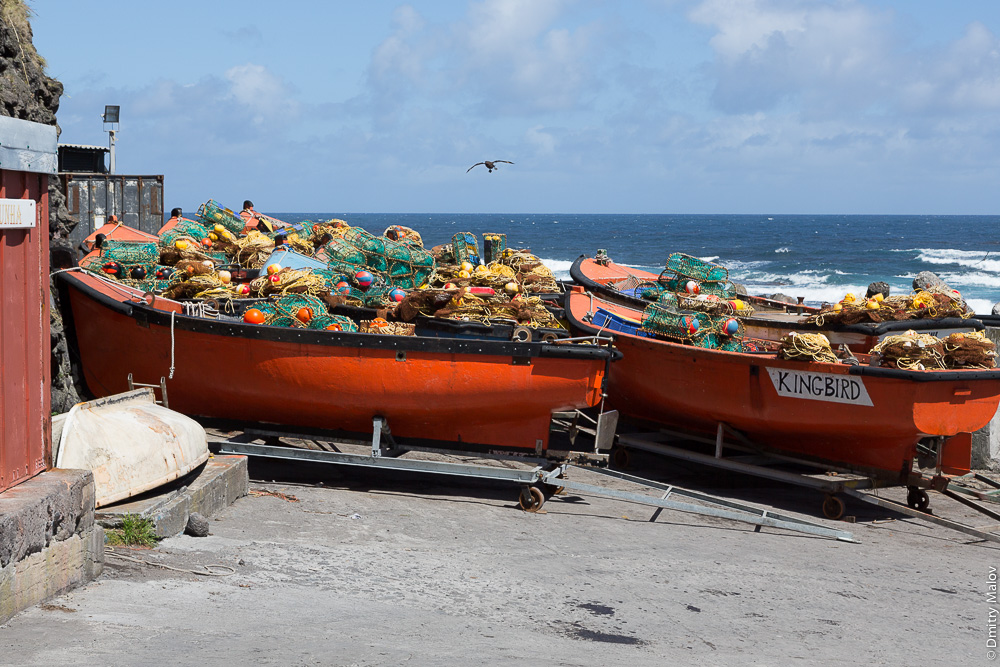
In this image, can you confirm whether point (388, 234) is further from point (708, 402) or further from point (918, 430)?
point (918, 430)

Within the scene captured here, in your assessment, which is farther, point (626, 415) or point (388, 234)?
point (388, 234)

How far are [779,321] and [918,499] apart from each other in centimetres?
280

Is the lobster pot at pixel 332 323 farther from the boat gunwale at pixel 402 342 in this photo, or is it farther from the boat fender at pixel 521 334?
the boat fender at pixel 521 334

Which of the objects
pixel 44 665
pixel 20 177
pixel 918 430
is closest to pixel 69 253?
pixel 20 177

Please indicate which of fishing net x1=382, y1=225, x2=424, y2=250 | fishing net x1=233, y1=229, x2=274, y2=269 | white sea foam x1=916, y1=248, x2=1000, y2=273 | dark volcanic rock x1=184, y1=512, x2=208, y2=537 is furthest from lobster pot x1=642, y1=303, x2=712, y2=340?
white sea foam x1=916, y1=248, x2=1000, y2=273

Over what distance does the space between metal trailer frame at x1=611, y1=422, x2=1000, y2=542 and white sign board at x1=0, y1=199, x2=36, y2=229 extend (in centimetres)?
642

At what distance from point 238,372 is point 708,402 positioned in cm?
453

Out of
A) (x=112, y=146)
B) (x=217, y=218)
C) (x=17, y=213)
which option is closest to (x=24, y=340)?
(x=17, y=213)

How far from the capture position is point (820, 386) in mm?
8781

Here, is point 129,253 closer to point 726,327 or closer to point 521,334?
point 521,334

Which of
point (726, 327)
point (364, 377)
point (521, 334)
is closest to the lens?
point (364, 377)

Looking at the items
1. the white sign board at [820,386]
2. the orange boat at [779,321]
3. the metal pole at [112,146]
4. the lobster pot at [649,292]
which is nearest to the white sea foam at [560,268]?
the metal pole at [112,146]

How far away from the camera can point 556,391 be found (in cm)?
847

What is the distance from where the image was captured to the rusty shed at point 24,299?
498 centimetres
